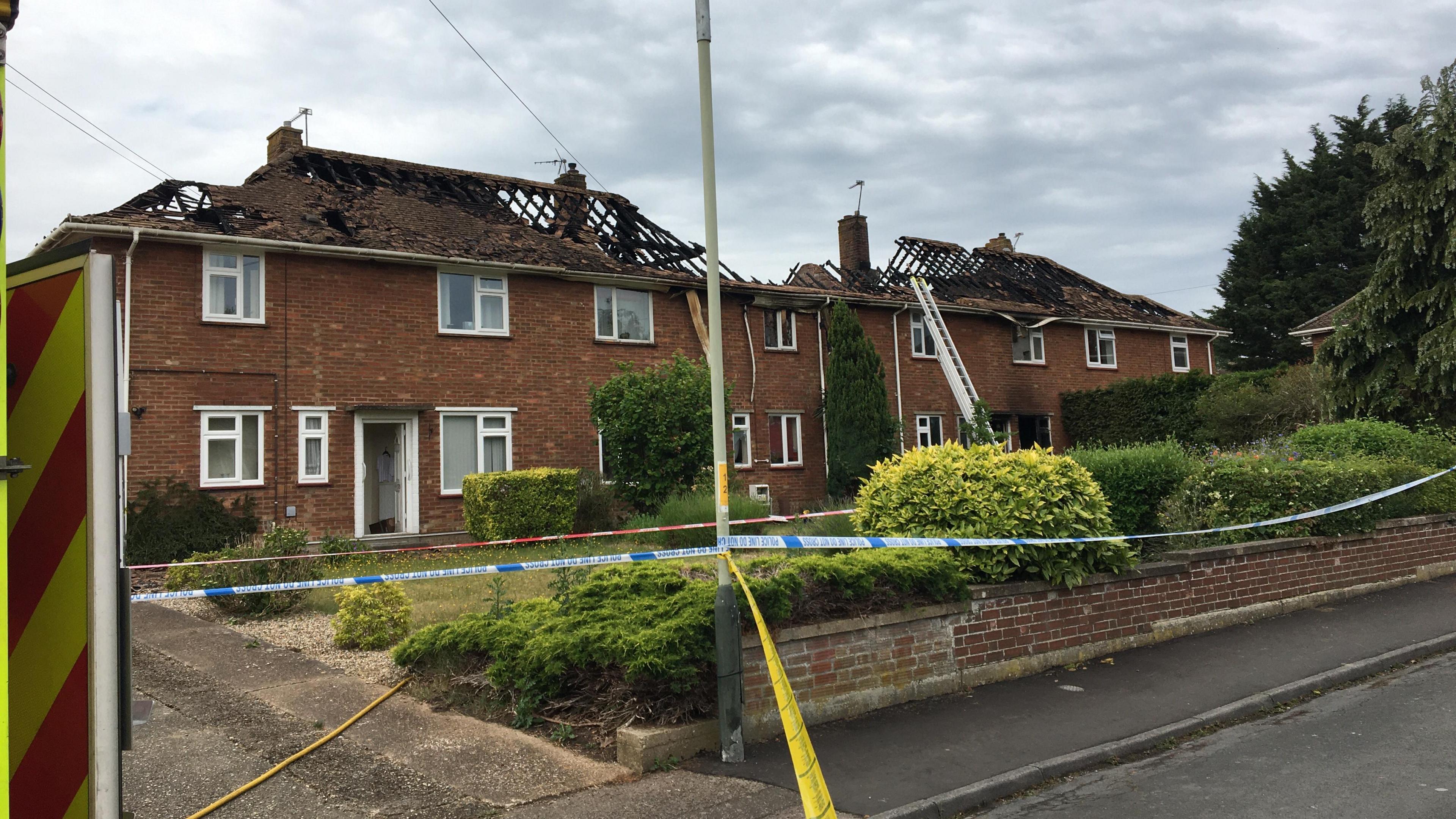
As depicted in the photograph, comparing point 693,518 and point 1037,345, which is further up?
point 1037,345

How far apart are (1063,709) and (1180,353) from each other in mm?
28558

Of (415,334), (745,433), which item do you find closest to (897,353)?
(745,433)

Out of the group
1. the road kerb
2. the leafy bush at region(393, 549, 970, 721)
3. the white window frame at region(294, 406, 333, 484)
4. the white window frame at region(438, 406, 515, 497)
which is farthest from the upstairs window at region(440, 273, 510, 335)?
the road kerb

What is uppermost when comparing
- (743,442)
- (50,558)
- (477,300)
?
(477,300)

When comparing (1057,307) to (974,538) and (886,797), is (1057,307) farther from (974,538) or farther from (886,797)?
(886,797)

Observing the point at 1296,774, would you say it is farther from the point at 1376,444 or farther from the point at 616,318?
the point at 616,318

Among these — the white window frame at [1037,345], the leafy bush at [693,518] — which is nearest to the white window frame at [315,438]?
the leafy bush at [693,518]

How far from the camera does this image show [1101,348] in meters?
30.9

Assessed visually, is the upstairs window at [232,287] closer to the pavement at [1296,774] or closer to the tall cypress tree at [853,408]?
the tall cypress tree at [853,408]

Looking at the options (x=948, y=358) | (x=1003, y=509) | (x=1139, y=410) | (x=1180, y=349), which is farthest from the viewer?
(x=1180, y=349)

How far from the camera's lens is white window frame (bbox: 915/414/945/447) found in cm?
2627

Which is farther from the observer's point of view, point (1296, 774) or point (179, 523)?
point (179, 523)

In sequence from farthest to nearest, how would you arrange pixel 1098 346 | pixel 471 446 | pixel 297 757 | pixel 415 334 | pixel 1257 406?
pixel 1098 346
pixel 1257 406
pixel 471 446
pixel 415 334
pixel 297 757

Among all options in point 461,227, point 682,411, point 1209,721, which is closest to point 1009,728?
point 1209,721
